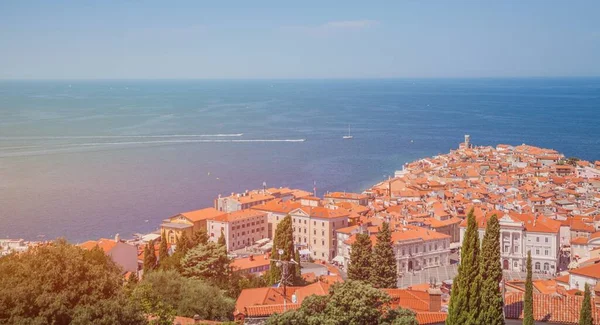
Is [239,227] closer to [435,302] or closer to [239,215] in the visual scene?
[239,215]

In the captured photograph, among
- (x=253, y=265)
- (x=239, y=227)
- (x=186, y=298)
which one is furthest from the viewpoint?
(x=239, y=227)

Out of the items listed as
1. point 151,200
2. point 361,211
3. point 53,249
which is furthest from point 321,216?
point 53,249

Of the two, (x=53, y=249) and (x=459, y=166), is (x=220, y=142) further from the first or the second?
(x=53, y=249)

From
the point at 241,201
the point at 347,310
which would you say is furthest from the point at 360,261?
the point at 241,201

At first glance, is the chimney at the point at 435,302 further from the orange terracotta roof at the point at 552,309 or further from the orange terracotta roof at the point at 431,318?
the orange terracotta roof at the point at 552,309

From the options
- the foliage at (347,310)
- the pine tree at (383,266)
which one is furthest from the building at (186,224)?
the foliage at (347,310)
